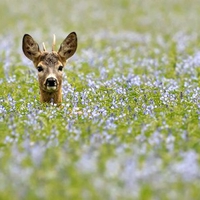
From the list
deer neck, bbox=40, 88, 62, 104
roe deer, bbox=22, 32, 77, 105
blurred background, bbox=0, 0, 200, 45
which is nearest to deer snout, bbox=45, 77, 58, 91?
roe deer, bbox=22, 32, 77, 105

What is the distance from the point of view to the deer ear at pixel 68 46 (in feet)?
37.2

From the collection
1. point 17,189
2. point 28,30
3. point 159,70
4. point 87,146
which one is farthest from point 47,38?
point 17,189

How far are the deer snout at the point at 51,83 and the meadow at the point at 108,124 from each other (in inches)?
16.4

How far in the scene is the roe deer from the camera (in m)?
10.5

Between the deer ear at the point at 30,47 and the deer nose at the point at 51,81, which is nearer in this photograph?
the deer nose at the point at 51,81

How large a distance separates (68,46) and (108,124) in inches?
118

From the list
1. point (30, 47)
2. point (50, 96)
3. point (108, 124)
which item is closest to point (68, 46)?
point (30, 47)

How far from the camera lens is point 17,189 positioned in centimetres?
599

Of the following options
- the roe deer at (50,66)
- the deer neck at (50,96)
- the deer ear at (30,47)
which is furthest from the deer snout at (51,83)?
the deer ear at (30,47)

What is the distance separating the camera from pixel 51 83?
10312 millimetres

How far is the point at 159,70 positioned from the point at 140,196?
9875mm

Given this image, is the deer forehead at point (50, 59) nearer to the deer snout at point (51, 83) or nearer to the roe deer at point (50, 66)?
the roe deer at point (50, 66)

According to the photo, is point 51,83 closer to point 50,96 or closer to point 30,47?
point 50,96

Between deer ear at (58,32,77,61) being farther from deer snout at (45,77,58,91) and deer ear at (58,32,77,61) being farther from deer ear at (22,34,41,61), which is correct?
deer snout at (45,77,58,91)
